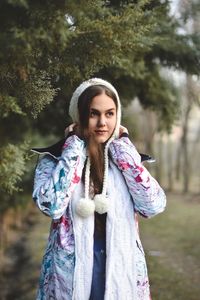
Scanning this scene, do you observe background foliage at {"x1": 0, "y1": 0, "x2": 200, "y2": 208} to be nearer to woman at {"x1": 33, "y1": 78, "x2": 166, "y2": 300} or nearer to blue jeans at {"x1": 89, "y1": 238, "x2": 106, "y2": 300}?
woman at {"x1": 33, "y1": 78, "x2": 166, "y2": 300}

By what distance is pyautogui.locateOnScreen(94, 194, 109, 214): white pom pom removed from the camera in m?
2.47

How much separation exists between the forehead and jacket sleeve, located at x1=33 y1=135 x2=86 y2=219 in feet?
0.65

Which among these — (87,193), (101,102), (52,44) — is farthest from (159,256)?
(52,44)

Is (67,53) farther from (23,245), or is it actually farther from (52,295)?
(23,245)

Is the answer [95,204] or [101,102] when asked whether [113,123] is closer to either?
[101,102]

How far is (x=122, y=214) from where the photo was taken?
8.33 ft

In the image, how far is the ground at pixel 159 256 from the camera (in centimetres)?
666

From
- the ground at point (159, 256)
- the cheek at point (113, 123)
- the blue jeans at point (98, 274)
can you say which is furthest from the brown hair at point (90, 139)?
the ground at point (159, 256)

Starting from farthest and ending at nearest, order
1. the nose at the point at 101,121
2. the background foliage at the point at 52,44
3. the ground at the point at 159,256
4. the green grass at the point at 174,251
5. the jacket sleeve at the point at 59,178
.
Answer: the ground at the point at 159,256 < the green grass at the point at 174,251 < the nose at the point at 101,121 < the jacket sleeve at the point at 59,178 < the background foliage at the point at 52,44

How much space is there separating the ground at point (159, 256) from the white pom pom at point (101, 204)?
12.1 ft

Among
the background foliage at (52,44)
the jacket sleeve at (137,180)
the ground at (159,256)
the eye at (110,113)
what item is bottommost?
the ground at (159,256)

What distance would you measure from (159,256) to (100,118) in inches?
268

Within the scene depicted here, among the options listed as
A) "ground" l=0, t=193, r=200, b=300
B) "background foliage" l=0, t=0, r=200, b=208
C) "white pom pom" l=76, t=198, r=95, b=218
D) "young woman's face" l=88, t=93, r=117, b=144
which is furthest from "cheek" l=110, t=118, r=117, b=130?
"ground" l=0, t=193, r=200, b=300

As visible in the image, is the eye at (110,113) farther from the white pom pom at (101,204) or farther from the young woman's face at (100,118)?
the white pom pom at (101,204)
